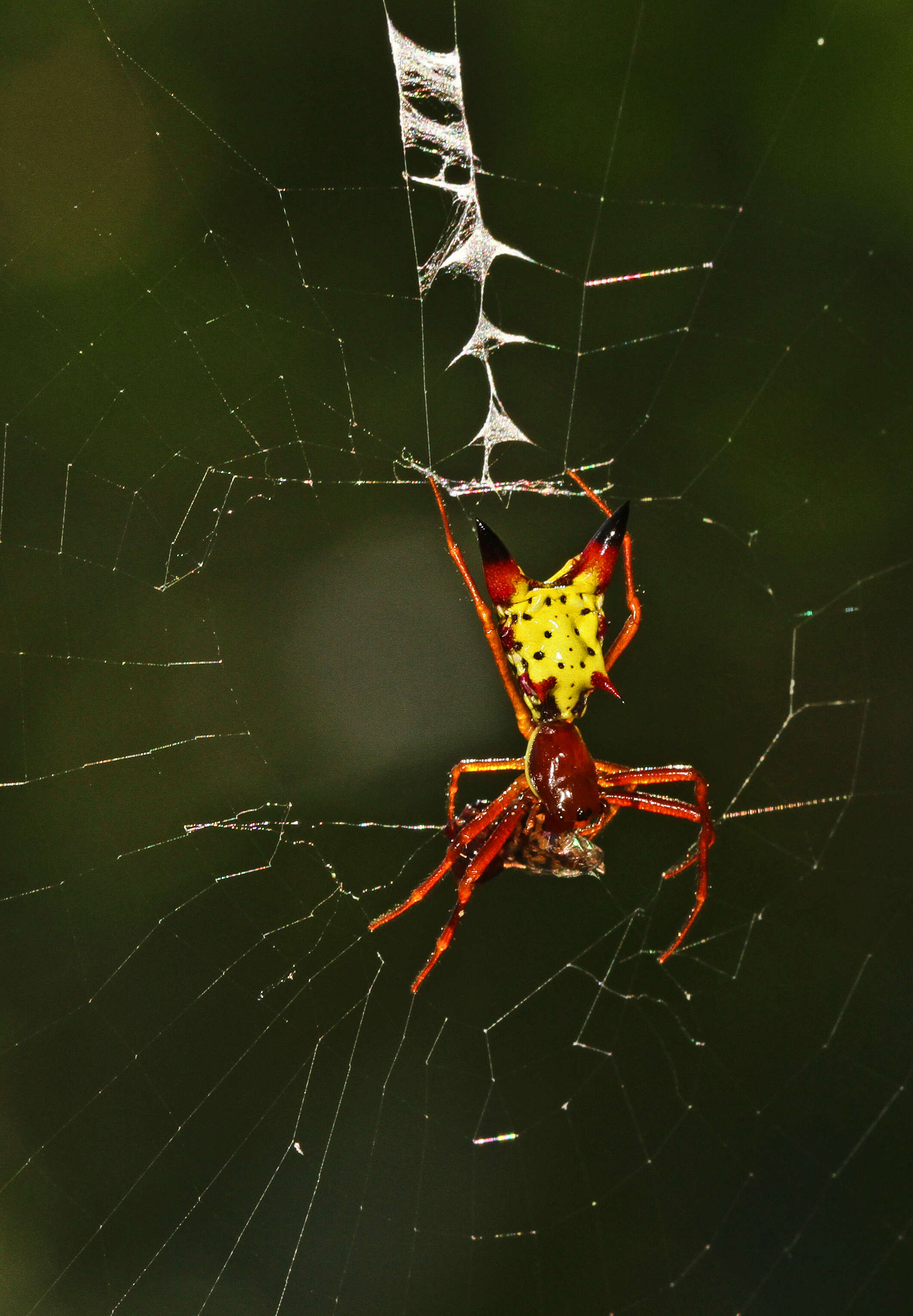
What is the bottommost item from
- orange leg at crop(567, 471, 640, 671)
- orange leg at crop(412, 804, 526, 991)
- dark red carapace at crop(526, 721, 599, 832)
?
orange leg at crop(412, 804, 526, 991)

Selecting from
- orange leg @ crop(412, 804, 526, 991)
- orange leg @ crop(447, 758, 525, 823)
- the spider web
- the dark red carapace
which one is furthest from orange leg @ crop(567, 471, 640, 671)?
the spider web

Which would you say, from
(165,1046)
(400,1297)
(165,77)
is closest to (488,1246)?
(400,1297)

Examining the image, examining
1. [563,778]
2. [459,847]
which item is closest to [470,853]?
[459,847]

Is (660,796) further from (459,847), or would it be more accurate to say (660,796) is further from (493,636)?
(493,636)

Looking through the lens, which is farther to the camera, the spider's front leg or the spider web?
the spider web

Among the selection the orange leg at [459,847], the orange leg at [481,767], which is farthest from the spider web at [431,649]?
the orange leg at [481,767]

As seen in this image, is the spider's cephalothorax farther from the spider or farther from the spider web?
the spider web

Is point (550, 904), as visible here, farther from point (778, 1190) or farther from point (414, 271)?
point (414, 271)

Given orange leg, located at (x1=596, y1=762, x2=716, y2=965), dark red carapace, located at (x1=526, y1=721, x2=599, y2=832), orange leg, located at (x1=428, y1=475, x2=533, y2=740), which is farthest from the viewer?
orange leg, located at (x1=596, y1=762, x2=716, y2=965)

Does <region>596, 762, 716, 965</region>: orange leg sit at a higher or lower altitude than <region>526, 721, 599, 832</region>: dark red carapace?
lower
